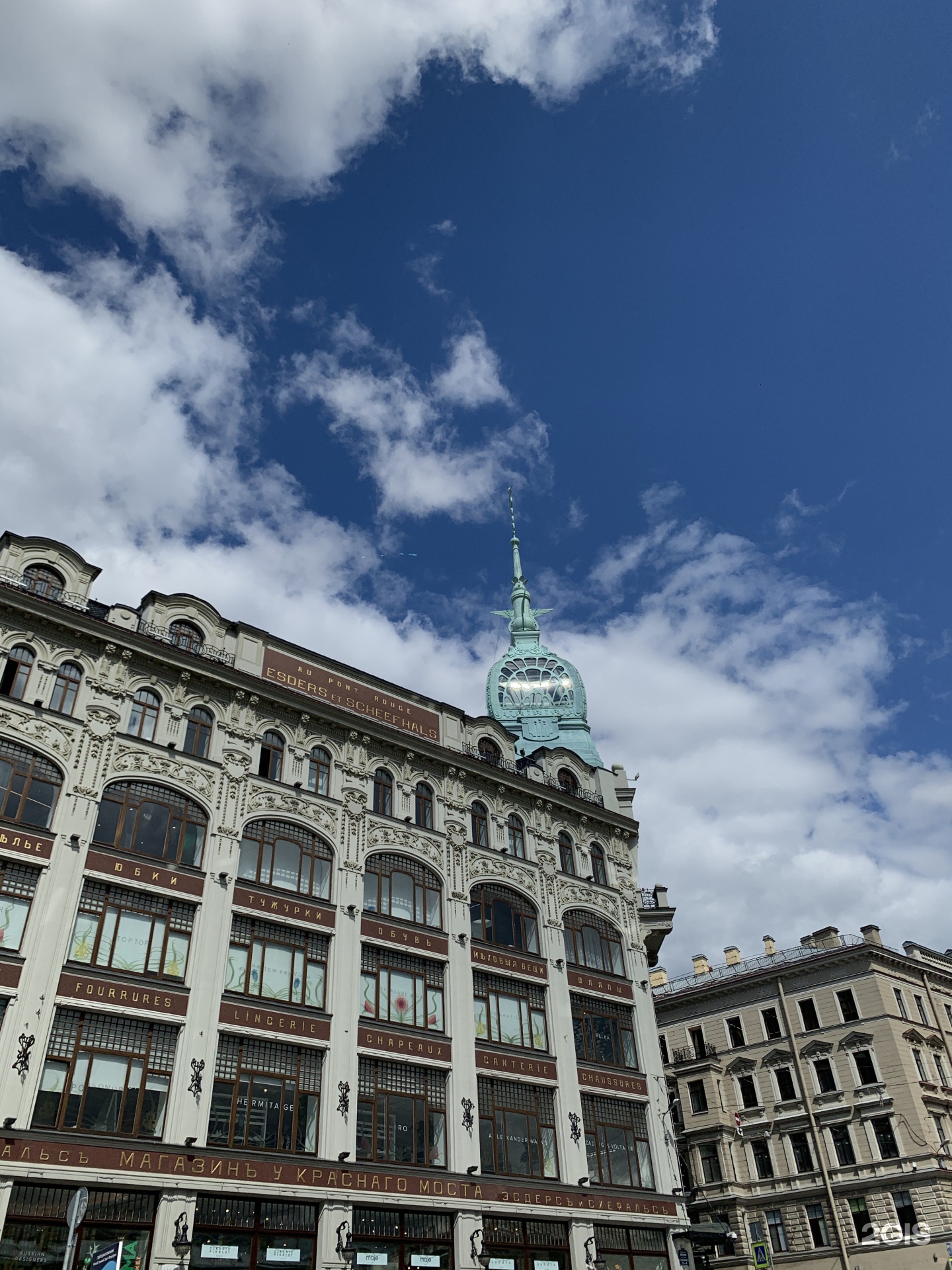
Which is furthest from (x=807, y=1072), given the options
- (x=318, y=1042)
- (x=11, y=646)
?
(x=11, y=646)

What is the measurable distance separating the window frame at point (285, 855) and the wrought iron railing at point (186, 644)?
629 centimetres

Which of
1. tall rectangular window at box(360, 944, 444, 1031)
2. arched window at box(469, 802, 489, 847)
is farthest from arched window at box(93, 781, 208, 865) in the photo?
arched window at box(469, 802, 489, 847)

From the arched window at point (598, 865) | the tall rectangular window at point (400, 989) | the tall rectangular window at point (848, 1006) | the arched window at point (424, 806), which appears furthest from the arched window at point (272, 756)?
the tall rectangular window at point (848, 1006)

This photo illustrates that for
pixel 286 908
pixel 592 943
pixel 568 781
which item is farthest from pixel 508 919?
pixel 286 908

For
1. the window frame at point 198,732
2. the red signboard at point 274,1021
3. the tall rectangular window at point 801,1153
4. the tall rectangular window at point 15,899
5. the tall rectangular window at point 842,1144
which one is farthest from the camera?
the tall rectangular window at point 801,1153

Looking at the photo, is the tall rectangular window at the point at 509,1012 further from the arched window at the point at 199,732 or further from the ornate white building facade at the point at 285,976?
the arched window at the point at 199,732

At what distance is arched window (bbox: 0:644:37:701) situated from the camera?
33.5 meters

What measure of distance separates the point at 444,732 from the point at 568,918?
938cm

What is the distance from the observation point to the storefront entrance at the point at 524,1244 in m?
34.2

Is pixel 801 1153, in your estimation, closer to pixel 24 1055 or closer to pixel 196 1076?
pixel 196 1076

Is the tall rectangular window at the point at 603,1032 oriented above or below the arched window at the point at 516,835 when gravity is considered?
below

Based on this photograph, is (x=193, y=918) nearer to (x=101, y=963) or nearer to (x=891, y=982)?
(x=101, y=963)

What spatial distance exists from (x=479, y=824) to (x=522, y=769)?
187 inches

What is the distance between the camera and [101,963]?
101ft
